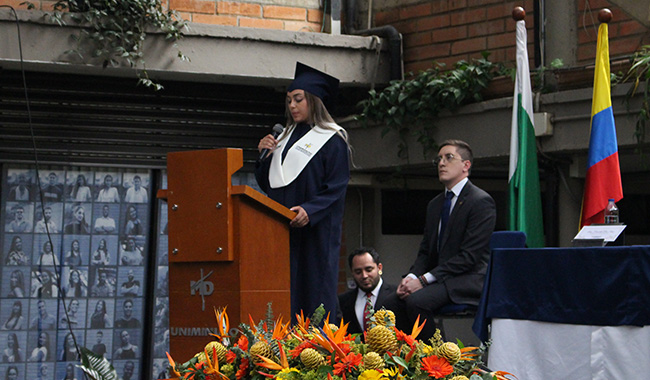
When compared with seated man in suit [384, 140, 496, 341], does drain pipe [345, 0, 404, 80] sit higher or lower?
higher

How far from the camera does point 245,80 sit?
6508mm

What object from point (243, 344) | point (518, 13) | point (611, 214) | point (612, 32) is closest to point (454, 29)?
point (518, 13)

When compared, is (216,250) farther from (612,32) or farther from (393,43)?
(393,43)

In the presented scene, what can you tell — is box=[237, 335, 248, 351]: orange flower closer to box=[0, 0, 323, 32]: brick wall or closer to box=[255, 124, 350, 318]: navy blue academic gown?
box=[255, 124, 350, 318]: navy blue academic gown

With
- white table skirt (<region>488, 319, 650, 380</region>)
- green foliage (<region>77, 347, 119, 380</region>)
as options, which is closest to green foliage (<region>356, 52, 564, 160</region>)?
white table skirt (<region>488, 319, 650, 380</region>)

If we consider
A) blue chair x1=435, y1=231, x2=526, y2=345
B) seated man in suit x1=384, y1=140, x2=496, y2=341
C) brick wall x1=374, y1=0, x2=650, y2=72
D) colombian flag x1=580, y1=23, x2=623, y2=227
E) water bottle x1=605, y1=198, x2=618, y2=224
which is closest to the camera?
blue chair x1=435, y1=231, x2=526, y2=345

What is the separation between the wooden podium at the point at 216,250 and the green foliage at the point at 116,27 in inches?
109

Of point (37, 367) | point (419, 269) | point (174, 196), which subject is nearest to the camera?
point (174, 196)

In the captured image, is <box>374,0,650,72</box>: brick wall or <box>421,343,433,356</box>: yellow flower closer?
<box>421,343,433,356</box>: yellow flower

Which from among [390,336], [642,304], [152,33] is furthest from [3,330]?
[390,336]

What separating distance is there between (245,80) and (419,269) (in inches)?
87.5

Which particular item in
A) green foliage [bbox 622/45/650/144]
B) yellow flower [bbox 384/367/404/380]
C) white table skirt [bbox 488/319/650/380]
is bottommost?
white table skirt [bbox 488/319/650/380]

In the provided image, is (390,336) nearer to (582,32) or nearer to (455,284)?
(455,284)

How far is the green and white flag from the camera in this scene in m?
5.71
